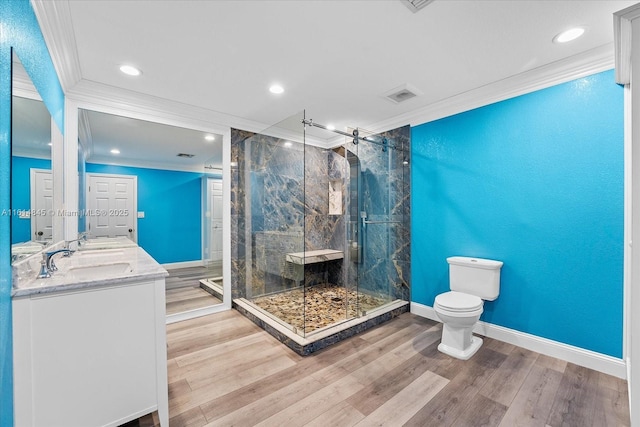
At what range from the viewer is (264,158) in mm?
3500

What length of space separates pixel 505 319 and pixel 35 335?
3.40 meters

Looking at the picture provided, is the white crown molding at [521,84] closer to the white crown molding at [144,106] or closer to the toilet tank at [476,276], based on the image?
the toilet tank at [476,276]

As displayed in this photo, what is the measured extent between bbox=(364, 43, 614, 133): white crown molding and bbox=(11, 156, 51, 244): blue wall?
3.41 m

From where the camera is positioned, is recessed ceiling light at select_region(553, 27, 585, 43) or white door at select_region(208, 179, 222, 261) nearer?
recessed ceiling light at select_region(553, 27, 585, 43)

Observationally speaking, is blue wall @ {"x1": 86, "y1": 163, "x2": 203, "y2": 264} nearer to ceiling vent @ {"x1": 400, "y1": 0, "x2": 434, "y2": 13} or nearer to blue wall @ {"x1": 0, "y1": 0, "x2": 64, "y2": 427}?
blue wall @ {"x1": 0, "y1": 0, "x2": 64, "y2": 427}

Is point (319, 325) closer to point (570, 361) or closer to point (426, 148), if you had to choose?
point (570, 361)

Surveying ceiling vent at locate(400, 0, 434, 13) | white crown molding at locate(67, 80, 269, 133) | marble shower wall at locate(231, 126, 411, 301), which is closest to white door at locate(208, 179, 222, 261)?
marble shower wall at locate(231, 126, 411, 301)

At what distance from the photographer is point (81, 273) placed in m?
1.81

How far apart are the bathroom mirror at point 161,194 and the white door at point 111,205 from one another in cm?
1

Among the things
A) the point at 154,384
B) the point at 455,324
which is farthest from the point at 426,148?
the point at 154,384

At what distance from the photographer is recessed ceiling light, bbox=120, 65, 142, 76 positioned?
2.33m

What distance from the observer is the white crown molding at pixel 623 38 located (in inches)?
45.7

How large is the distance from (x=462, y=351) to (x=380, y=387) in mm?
916

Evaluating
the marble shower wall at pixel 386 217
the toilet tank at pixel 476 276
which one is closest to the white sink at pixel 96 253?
the marble shower wall at pixel 386 217
